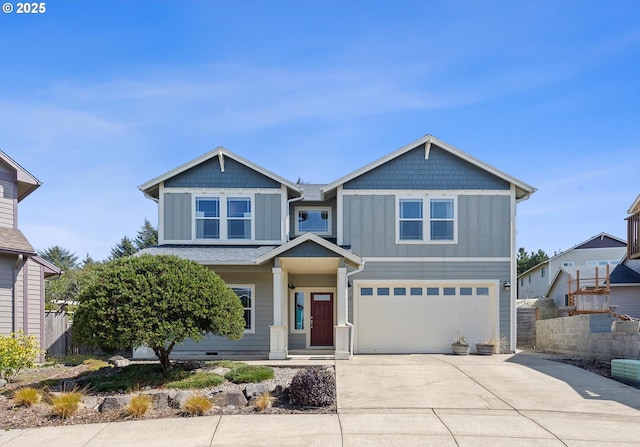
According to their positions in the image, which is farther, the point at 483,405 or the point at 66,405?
the point at 483,405

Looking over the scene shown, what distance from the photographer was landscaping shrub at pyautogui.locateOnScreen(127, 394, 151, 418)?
9.95 meters

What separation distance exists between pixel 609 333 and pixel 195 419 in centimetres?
1140

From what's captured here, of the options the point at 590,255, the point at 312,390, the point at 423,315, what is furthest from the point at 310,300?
the point at 590,255

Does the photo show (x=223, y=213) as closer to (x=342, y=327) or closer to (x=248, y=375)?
(x=342, y=327)

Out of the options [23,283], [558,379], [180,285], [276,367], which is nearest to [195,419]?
[180,285]

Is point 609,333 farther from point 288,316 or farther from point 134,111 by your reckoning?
point 134,111

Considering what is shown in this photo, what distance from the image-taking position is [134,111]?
1530cm

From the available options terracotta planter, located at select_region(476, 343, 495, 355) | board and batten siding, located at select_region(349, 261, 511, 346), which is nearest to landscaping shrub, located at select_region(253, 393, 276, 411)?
board and batten siding, located at select_region(349, 261, 511, 346)

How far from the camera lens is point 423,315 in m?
19.2

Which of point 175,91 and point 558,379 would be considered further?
point 175,91

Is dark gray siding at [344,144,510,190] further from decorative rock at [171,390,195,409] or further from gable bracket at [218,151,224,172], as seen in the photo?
decorative rock at [171,390,195,409]

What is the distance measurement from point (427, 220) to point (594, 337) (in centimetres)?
597

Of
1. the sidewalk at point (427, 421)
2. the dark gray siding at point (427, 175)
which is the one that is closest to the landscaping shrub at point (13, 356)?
the sidewalk at point (427, 421)

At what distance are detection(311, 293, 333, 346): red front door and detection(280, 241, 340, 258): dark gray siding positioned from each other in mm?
3497
